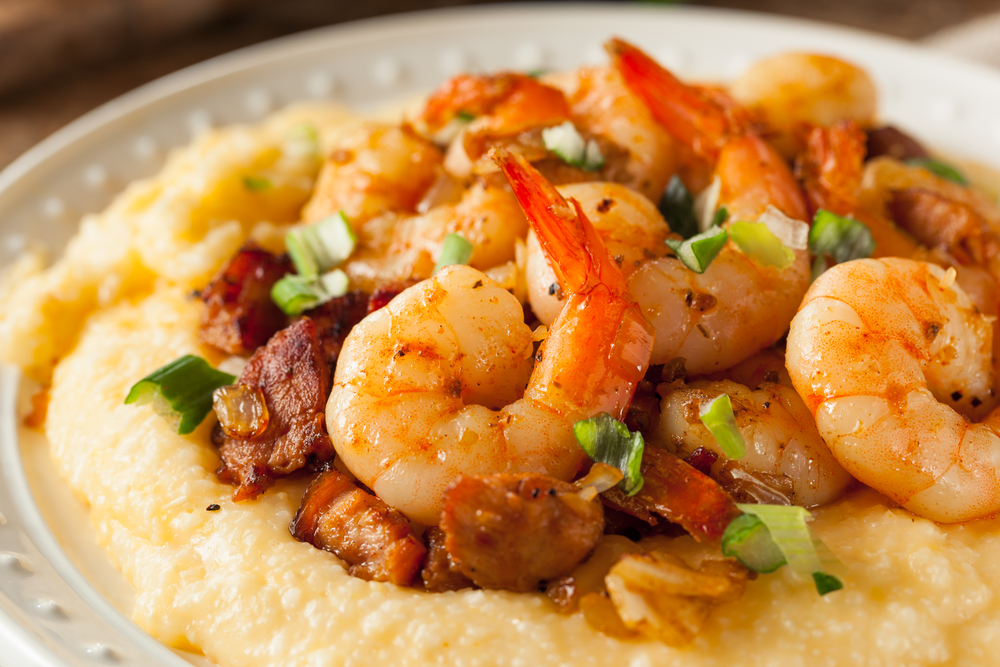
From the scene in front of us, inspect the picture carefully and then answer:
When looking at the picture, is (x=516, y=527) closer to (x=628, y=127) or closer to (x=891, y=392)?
(x=891, y=392)

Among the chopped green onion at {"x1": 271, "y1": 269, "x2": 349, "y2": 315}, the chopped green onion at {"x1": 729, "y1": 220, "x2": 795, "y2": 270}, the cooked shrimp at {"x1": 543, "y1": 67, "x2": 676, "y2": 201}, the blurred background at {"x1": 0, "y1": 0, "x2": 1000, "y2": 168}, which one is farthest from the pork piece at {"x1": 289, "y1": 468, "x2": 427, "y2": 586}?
the blurred background at {"x1": 0, "y1": 0, "x2": 1000, "y2": 168}

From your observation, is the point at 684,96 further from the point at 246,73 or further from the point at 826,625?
the point at 246,73

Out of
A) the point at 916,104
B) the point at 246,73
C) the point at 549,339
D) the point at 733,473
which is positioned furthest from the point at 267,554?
the point at 916,104

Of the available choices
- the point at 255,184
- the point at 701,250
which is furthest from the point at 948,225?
the point at 255,184

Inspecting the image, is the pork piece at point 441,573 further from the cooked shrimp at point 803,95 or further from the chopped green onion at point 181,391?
the cooked shrimp at point 803,95

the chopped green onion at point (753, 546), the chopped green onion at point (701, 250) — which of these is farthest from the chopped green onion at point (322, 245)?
the chopped green onion at point (753, 546)
